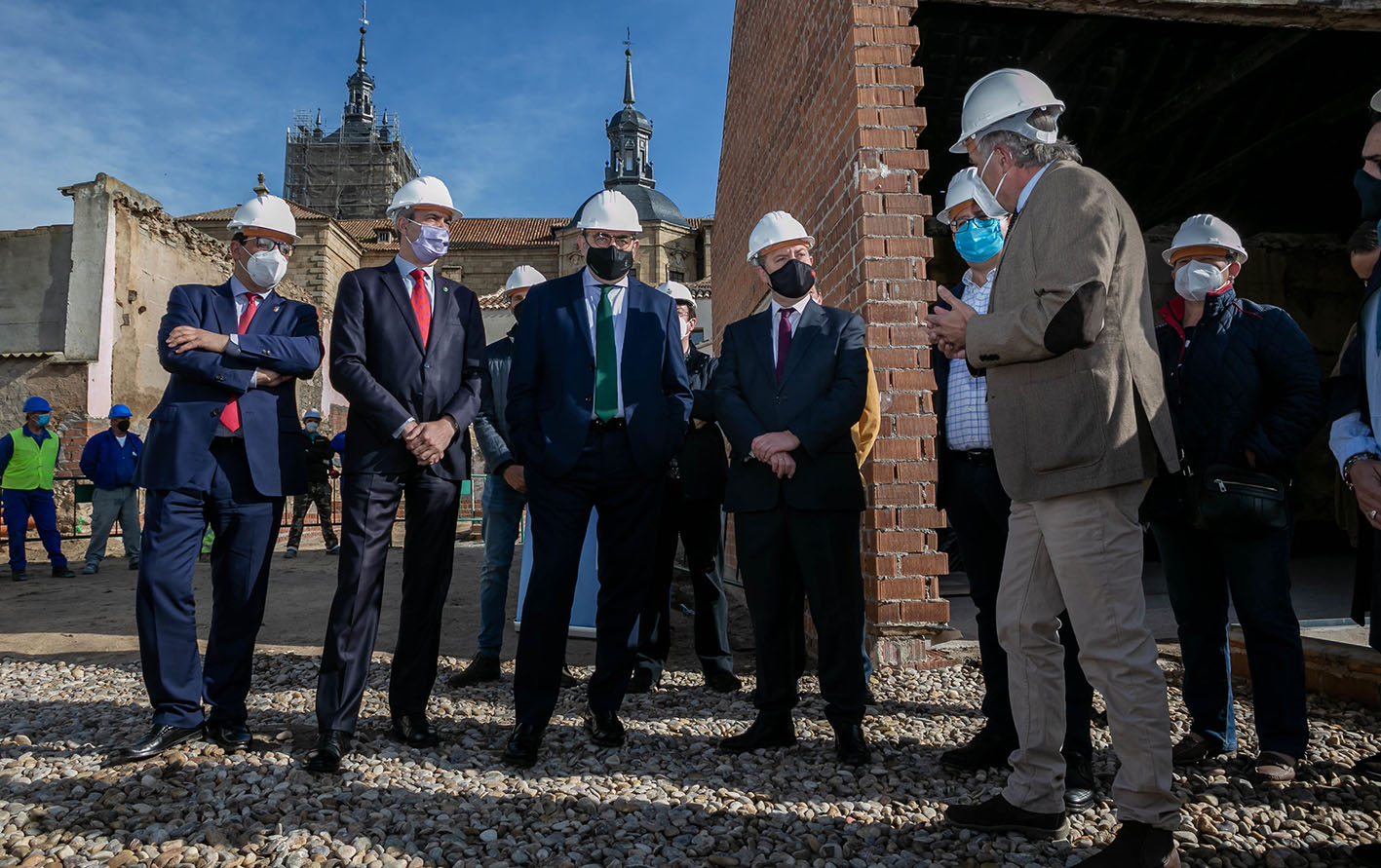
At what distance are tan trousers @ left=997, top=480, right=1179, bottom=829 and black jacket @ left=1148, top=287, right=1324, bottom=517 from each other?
86cm

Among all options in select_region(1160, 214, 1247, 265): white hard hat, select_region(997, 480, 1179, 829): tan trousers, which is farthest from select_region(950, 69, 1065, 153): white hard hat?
select_region(1160, 214, 1247, 265): white hard hat

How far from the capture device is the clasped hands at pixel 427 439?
2.98 m

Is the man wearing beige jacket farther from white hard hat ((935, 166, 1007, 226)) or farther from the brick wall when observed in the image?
the brick wall

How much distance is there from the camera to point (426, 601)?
3.17 meters

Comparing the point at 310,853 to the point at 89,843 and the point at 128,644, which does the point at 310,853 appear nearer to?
the point at 89,843

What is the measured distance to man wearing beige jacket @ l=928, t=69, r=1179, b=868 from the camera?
6.57 ft

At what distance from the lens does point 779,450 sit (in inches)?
118

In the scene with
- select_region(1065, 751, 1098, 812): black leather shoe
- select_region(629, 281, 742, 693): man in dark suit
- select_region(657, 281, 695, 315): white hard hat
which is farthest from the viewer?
select_region(657, 281, 695, 315): white hard hat

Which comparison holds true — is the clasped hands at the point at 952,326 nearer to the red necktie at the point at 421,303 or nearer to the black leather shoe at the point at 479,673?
the red necktie at the point at 421,303

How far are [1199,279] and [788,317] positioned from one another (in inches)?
63.6

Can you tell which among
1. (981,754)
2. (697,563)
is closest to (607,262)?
(697,563)

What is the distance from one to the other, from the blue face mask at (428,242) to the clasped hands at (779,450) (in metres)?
1.48

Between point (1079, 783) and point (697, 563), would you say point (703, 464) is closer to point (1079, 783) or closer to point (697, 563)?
point (697, 563)

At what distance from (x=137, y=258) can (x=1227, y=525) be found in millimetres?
20121
